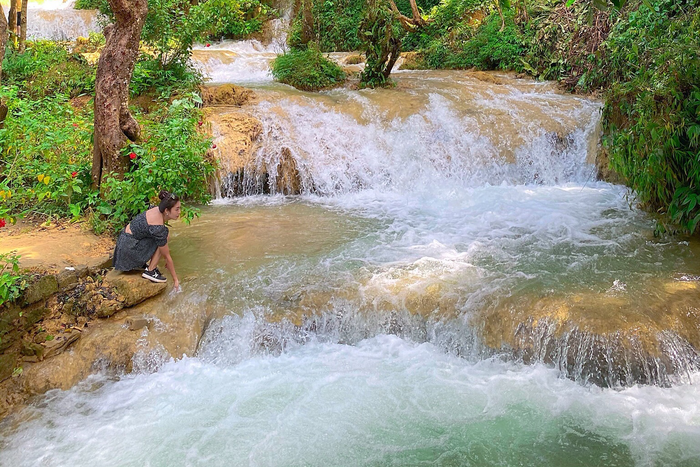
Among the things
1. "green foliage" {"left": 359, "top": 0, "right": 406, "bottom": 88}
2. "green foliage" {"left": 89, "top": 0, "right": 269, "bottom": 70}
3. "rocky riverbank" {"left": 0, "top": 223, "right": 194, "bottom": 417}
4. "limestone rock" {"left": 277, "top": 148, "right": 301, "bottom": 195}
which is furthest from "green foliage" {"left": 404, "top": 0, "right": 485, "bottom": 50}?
"rocky riverbank" {"left": 0, "top": 223, "right": 194, "bottom": 417}

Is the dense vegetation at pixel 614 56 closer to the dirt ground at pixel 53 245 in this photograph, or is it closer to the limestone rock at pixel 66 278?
the limestone rock at pixel 66 278

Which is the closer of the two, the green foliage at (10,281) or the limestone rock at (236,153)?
the green foliage at (10,281)

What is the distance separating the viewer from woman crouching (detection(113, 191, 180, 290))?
16.1 ft

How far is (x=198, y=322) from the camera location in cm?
487

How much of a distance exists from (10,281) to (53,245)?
136 centimetres

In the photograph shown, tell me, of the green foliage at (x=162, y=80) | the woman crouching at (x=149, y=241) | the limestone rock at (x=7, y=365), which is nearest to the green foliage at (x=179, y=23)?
the green foliage at (x=162, y=80)

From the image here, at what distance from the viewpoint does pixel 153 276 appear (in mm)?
5035

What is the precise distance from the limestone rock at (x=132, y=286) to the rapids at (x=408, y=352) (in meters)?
0.26

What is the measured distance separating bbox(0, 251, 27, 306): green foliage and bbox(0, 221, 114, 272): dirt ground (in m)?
0.28

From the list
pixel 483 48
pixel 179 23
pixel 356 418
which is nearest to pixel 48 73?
pixel 179 23

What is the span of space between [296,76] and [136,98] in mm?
3242

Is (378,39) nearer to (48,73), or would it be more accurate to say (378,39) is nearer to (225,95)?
(225,95)

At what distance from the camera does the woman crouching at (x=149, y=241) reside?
16.1ft

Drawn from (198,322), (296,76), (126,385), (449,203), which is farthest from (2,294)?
(296,76)
